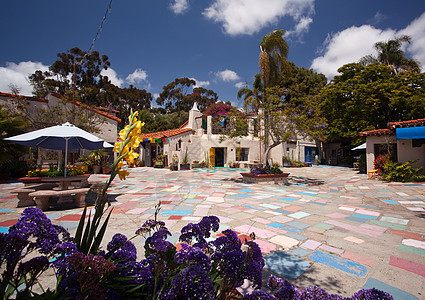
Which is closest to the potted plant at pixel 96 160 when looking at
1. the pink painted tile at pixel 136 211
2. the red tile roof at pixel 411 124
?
the pink painted tile at pixel 136 211

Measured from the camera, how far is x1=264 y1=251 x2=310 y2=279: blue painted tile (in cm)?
250

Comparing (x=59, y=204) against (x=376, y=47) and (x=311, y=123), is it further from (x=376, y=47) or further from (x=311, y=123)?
(x=376, y=47)

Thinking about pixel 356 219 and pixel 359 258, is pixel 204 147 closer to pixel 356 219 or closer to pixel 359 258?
pixel 356 219

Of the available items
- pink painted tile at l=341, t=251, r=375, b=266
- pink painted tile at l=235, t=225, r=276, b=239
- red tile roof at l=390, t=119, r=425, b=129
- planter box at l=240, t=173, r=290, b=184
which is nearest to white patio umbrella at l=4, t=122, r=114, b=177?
pink painted tile at l=235, t=225, r=276, b=239

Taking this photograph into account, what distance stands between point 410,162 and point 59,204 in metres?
14.7

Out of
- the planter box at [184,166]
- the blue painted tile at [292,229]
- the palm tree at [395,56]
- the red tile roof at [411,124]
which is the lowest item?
the blue painted tile at [292,229]

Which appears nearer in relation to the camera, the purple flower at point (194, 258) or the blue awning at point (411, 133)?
the purple flower at point (194, 258)

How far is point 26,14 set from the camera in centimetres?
651

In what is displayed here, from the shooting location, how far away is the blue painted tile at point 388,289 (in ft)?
6.93

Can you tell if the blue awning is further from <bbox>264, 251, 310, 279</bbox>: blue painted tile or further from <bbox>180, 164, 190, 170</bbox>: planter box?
<bbox>180, 164, 190, 170</bbox>: planter box

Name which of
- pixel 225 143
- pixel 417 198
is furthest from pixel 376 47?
pixel 417 198

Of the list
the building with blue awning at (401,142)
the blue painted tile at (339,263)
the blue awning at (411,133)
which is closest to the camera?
the blue painted tile at (339,263)

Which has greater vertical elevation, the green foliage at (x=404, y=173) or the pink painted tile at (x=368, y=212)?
the green foliage at (x=404, y=173)

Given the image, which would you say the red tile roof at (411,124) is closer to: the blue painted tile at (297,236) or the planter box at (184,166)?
the blue painted tile at (297,236)
